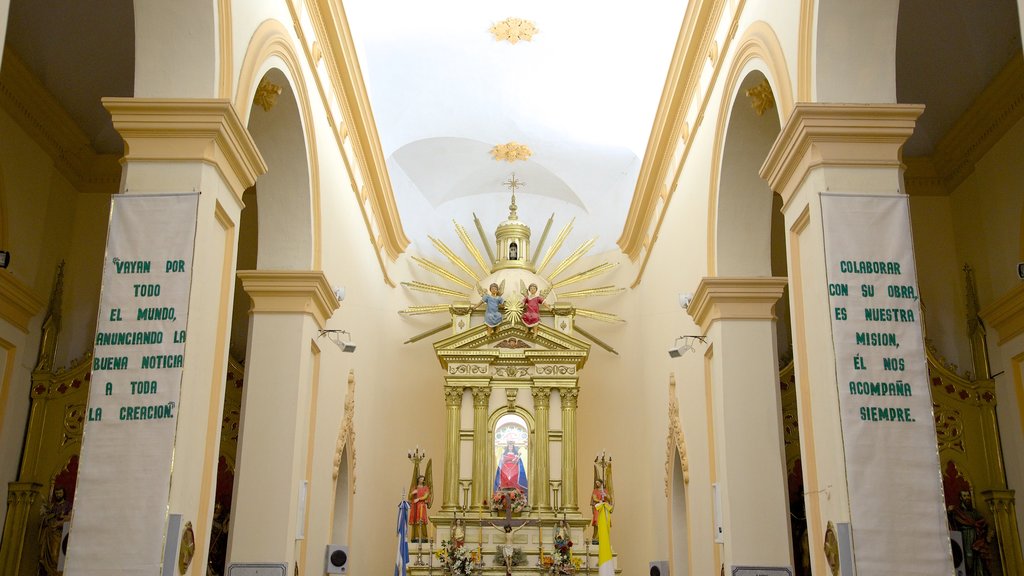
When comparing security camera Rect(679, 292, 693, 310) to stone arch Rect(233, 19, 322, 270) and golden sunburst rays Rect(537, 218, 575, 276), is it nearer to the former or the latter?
stone arch Rect(233, 19, 322, 270)

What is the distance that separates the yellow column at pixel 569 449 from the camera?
539 inches

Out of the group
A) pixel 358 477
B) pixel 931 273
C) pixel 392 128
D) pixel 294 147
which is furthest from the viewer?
pixel 392 128

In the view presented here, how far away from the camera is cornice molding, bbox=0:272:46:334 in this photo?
992 centimetres

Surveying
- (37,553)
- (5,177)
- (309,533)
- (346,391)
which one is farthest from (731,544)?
(5,177)

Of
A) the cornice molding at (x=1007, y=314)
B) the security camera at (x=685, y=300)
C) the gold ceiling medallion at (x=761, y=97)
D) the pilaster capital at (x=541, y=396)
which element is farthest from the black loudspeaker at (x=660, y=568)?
the gold ceiling medallion at (x=761, y=97)

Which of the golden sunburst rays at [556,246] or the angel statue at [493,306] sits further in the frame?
the golden sunburst rays at [556,246]

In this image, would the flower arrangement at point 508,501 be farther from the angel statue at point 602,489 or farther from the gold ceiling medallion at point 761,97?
the gold ceiling medallion at point 761,97

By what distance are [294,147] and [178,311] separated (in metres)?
3.62

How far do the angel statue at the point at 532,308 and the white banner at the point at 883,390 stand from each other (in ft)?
29.2

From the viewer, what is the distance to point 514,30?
12789 mm

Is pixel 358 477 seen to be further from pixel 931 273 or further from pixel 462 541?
pixel 931 273

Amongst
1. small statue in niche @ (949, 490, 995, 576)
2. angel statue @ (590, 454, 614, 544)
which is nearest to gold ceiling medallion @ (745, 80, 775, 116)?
small statue in niche @ (949, 490, 995, 576)

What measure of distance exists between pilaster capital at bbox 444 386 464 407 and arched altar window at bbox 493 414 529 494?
0.62 metres

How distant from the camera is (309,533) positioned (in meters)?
9.64
